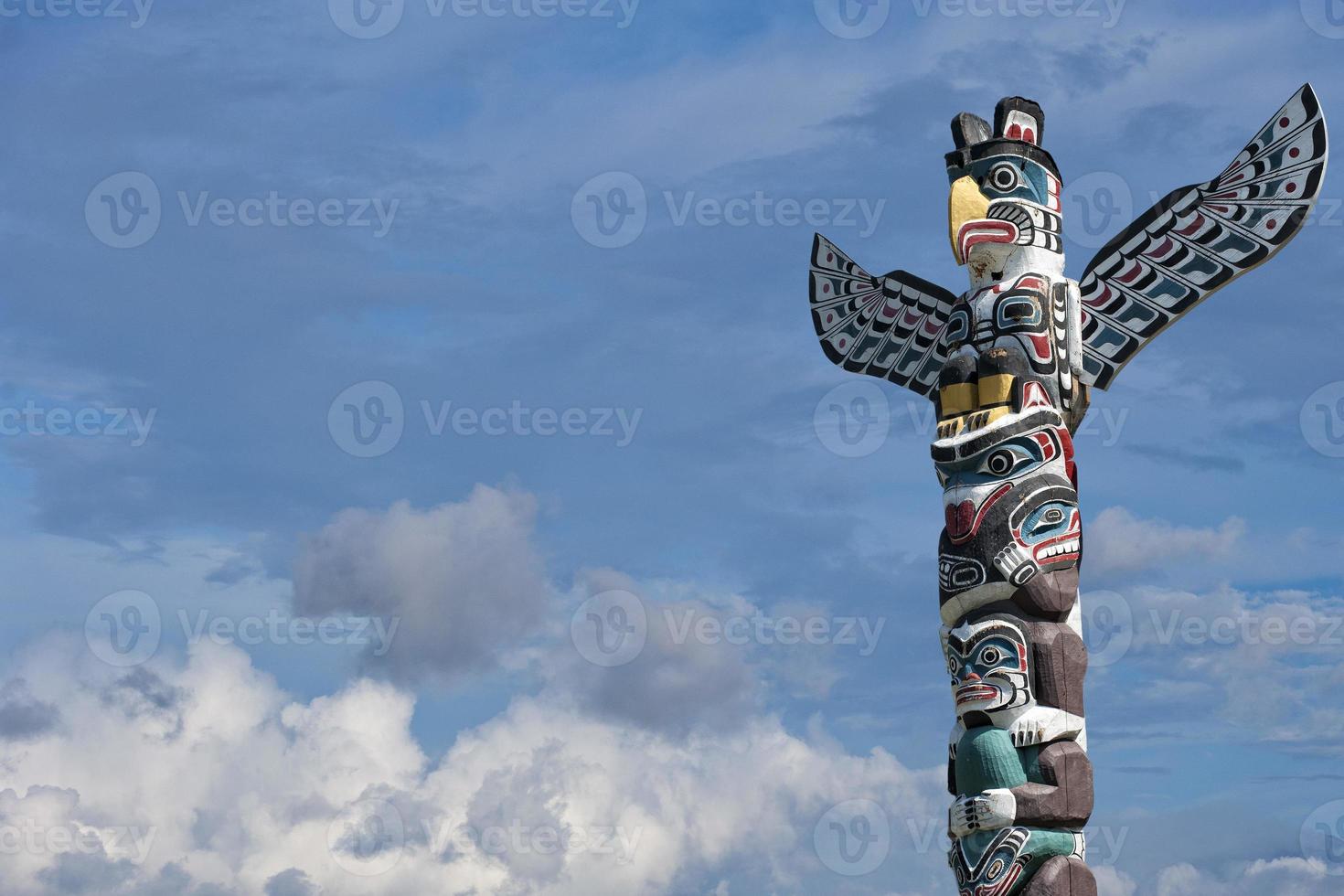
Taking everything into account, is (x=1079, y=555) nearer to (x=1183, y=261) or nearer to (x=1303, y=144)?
(x=1183, y=261)

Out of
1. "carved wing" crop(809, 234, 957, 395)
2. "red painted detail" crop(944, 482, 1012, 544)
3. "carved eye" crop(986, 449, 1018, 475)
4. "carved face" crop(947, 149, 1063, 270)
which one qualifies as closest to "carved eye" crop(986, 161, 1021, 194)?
"carved face" crop(947, 149, 1063, 270)

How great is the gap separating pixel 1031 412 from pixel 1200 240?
2.88 m

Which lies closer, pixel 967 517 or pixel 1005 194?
pixel 967 517

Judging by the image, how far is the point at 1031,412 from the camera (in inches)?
772

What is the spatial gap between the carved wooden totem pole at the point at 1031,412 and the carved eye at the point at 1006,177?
0.01 metres

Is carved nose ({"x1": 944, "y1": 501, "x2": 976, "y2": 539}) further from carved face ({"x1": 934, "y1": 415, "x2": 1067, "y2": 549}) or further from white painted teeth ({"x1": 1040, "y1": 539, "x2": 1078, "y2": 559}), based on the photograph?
white painted teeth ({"x1": 1040, "y1": 539, "x2": 1078, "y2": 559})

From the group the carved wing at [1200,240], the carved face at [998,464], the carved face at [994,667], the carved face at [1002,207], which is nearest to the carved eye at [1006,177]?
the carved face at [1002,207]

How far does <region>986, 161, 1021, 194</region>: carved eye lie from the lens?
20.6 meters

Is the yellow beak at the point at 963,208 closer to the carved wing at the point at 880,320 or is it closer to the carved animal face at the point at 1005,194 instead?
the carved animal face at the point at 1005,194

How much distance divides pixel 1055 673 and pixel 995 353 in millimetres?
3482

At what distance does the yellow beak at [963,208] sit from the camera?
67.3 ft

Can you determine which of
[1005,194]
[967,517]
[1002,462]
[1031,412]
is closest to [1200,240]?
[1005,194]

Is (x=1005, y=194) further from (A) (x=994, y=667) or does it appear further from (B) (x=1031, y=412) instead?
(A) (x=994, y=667)

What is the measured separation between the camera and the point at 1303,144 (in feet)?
65.8
